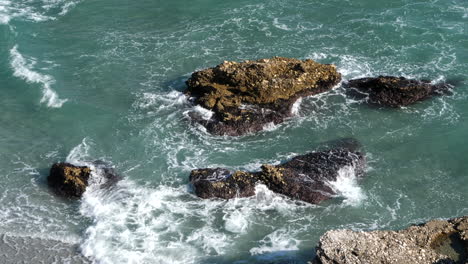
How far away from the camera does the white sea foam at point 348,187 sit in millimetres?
31708

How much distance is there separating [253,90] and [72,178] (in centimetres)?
1424

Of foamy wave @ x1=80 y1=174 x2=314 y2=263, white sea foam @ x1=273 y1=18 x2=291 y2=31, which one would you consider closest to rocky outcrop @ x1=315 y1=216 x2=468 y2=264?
foamy wave @ x1=80 y1=174 x2=314 y2=263

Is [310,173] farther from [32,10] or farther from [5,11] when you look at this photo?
[5,11]

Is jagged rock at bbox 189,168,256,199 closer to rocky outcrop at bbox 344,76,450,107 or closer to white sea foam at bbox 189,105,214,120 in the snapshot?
white sea foam at bbox 189,105,214,120

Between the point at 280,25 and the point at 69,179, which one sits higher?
the point at 280,25

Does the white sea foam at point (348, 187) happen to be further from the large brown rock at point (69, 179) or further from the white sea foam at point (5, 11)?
the white sea foam at point (5, 11)

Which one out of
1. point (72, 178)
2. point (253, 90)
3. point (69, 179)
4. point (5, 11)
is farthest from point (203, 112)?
point (5, 11)

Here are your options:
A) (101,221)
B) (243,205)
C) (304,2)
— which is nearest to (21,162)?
(101,221)

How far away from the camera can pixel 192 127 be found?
37.9 meters

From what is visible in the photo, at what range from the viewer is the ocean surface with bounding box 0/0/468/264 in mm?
30000

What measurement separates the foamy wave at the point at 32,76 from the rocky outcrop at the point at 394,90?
75.9 feet

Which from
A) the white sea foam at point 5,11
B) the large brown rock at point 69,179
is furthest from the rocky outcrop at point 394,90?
the white sea foam at point 5,11

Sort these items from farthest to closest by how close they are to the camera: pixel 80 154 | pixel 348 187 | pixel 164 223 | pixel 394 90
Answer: pixel 394 90
pixel 80 154
pixel 348 187
pixel 164 223

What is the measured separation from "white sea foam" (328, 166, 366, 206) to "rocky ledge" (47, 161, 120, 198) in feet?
45.9
